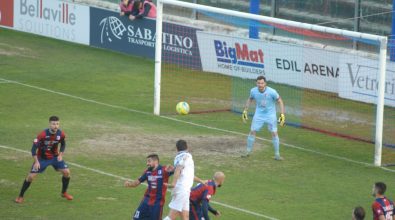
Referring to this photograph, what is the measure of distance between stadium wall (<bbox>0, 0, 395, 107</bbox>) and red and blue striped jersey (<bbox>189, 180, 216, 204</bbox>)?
11.6 m

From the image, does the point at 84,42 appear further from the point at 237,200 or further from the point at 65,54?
the point at 237,200

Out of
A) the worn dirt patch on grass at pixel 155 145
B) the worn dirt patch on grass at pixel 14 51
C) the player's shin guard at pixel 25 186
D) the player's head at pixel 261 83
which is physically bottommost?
the player's shin guard at pixel 25 186

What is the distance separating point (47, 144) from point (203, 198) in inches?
162

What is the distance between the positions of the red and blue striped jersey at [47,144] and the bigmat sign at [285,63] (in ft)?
38.5

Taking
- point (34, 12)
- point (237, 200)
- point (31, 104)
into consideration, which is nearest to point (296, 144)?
point (237, 200)

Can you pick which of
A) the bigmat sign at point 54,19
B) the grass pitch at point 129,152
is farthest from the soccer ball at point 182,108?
the bigmat sign at point 54,19

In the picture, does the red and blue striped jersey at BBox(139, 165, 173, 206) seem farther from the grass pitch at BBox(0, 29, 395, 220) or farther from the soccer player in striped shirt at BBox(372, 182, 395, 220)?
the soccer player in striped shirt at BBox(372, 182, 395, 220)

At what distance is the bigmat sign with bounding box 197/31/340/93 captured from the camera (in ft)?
99.1

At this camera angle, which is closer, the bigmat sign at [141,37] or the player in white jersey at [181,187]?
the player in white jersey at [181,187]

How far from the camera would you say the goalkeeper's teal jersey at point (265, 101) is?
23.8 metres

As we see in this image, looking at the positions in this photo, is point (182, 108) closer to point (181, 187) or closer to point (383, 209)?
point (181, 187)

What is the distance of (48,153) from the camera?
20.0 metres

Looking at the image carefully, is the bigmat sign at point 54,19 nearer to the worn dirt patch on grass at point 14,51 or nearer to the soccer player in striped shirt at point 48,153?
the worn dirt patch on grass at point 14,51

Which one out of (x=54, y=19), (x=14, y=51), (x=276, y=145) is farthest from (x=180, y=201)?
(x=54, y=19)
